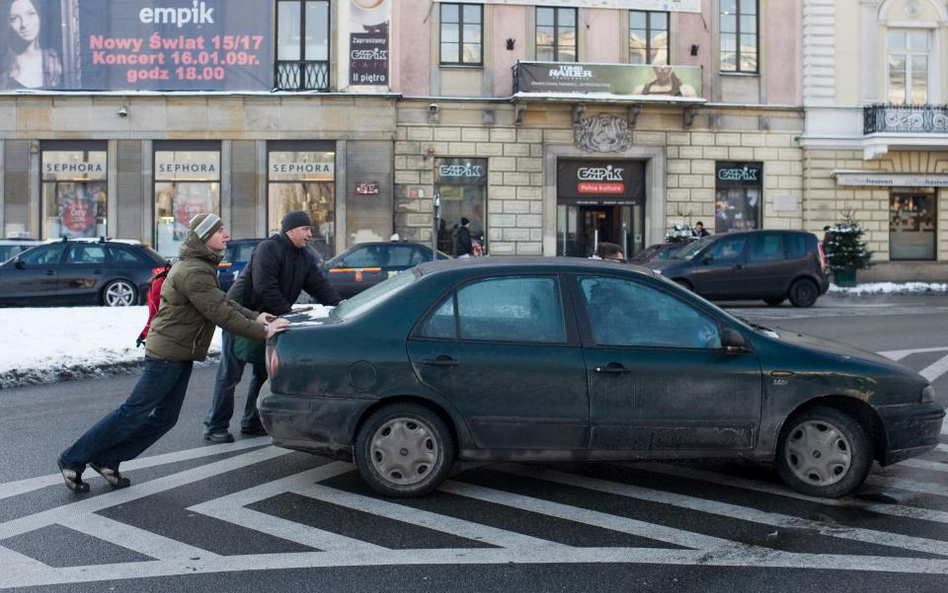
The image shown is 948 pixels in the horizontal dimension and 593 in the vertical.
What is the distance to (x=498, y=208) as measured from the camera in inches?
1187

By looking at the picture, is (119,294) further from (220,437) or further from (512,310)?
(512,310)

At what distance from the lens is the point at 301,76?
29453 millimetres

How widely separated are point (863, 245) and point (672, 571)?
1009 inches

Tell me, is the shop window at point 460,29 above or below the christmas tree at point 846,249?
above

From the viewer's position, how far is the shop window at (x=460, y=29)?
30.1 meters

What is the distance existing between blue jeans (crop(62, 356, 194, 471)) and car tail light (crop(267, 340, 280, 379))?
60 centimetres

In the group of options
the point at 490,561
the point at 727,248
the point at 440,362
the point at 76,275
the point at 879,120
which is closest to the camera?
the point at 490,561

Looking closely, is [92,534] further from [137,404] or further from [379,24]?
[379,24]

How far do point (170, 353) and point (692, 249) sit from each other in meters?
16.8

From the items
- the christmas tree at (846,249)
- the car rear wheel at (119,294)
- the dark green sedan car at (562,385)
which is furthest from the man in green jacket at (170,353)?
the christmas tree at (846,249)

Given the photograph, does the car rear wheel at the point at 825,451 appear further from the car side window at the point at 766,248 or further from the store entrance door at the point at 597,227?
the store entrance door at the point at 597,227

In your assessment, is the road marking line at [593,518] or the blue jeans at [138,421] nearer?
the road marking line at [593,518]

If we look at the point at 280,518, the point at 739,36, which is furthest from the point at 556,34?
the point at 280,518

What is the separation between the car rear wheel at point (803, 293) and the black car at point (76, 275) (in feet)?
41.7
